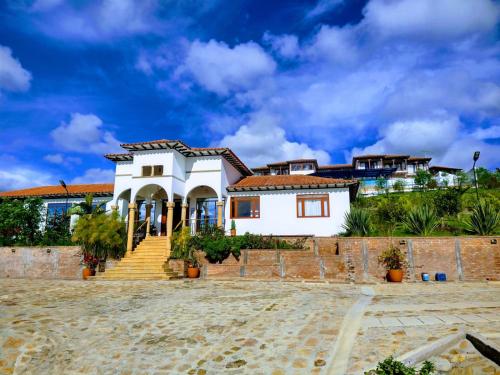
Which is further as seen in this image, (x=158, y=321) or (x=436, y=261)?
(x=436, y=261)

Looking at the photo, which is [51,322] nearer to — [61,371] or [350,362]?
[61,371]

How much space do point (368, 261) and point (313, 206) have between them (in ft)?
19.9

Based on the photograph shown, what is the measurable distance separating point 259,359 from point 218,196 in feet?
53.4

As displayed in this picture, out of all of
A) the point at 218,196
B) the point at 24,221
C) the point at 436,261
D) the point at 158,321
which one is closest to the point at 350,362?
the point at 158,321

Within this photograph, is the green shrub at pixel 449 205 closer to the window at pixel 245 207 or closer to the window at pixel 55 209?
the window at pixel 245 207

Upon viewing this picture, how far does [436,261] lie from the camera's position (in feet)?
50.9

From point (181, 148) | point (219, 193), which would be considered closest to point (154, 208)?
point (181, 148)

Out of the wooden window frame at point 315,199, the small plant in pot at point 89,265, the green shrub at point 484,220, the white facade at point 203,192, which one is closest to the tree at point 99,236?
the small plant in pot at point 89,265

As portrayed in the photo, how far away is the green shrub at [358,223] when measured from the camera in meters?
17.7

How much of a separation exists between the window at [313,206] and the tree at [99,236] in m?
11.1

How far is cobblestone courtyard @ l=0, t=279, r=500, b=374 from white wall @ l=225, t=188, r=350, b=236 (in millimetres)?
9424

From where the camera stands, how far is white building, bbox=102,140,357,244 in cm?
2098

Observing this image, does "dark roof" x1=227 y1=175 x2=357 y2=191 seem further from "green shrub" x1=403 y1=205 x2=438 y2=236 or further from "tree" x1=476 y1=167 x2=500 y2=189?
"tree" x1=476 y1=167 x2=500 y2=189

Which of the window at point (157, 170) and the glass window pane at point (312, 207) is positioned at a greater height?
the window at point (157, 170)
